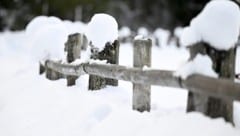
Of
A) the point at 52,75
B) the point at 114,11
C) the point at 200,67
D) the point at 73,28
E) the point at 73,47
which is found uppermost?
the point at 114,11

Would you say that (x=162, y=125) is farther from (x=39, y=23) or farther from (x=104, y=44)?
(x=39, y=23)

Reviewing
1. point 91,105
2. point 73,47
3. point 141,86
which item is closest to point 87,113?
point 91,105

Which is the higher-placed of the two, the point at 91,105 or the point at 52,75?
the point at 52,75

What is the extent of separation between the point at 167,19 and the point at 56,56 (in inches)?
978

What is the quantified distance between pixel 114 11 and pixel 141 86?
26230 millimetres

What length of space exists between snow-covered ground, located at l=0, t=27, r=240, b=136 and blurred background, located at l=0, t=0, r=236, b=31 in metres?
19.4

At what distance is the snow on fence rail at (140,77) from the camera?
3123 mm

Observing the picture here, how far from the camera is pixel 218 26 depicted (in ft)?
10.9

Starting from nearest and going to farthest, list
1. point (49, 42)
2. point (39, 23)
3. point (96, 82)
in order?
point (96, 82)
point (49, 42)
point (39, 23)

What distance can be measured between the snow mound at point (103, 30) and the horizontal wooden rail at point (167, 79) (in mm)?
327

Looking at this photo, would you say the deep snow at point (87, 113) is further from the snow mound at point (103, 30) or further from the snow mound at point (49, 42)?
the snow mound at point (103, 30)

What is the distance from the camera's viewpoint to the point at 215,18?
3.36m

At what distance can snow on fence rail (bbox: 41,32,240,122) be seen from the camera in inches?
123

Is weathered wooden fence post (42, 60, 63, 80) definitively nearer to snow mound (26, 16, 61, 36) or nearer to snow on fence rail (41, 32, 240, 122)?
snow on fence rail (41, 32, 240, 122)
